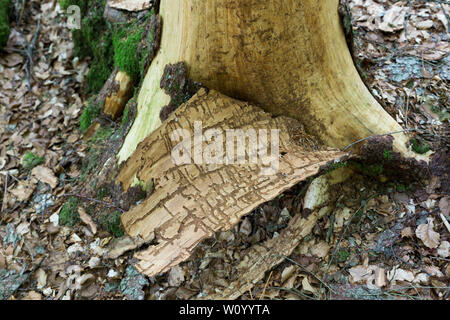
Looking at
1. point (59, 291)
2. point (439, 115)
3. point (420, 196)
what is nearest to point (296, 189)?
point (420, 196)

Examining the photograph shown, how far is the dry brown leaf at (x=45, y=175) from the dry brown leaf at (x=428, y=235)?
2.97 m

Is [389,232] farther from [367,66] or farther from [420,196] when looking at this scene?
[367,66]

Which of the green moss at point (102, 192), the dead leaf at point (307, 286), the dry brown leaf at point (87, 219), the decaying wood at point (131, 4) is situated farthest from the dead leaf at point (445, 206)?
the decaying wood at point (131, 4)

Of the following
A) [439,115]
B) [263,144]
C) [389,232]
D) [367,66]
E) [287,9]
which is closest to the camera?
[287,9]

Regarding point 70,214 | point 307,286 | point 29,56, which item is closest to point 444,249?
point 307,286

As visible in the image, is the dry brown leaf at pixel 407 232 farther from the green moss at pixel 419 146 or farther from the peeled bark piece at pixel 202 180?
the peeled bark piece at pixel 202 180

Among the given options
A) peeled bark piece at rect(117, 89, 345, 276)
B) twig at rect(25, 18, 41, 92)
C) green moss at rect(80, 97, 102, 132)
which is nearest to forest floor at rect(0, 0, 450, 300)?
green moss at rect(80, 97, 102, 132)

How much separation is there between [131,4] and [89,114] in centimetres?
122

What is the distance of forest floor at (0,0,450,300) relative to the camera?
2.29 meters

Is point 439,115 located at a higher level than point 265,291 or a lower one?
higher

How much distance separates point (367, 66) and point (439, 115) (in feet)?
2.61

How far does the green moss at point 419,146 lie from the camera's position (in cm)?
244

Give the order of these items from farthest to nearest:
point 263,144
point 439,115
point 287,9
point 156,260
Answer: point 439,115, point 263,144, point 287,9, point 156,260

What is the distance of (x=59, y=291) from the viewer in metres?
2.51
